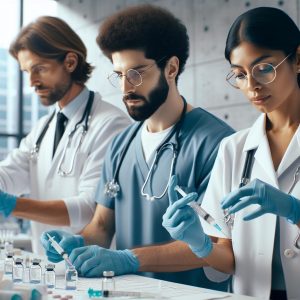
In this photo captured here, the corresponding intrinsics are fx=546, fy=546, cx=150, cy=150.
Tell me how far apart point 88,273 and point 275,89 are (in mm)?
759

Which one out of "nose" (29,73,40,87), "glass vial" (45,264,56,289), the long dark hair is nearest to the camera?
"glass vial" (45,264,56,289)

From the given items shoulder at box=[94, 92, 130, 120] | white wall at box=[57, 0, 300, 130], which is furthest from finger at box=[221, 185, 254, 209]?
white wall at box=[57, 0, 300, 130]

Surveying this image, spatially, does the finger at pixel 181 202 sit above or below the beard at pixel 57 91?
below

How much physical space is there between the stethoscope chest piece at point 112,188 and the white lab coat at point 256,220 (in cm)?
45

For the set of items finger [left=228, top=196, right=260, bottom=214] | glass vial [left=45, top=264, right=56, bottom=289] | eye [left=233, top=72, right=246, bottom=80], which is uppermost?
eye [left=233, top=72, right=246, bottom=80]

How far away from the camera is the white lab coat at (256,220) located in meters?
1.52

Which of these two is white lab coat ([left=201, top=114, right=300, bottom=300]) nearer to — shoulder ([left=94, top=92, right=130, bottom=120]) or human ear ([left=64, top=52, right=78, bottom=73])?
shoulder ([left=94, top=92, right=130, bottom=120])

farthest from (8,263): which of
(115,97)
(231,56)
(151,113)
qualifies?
(115,97)

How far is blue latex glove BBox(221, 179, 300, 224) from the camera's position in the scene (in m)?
1.40

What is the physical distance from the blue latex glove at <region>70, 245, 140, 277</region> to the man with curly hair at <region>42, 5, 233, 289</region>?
0.63 feet

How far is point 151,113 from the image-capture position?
6.79ft

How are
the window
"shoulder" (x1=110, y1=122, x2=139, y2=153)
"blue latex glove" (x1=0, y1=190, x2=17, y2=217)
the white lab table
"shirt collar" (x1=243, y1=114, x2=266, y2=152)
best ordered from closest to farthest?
the white lab table < "shirt collar" (x1=243, y1=114, x2=266, y2=152) < "shoulder" (x1=110, y1=122, x2=139, y2=153) < "blue latex glove" (x1=0, y1=190, x2=17, y2=217) < the window

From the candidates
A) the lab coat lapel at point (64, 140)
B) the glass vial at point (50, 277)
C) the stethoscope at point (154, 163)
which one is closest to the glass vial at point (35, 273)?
the glass vial at point (50, 277)

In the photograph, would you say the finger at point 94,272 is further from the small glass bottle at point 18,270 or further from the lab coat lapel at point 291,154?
the lab coat lapel at point 291,154
